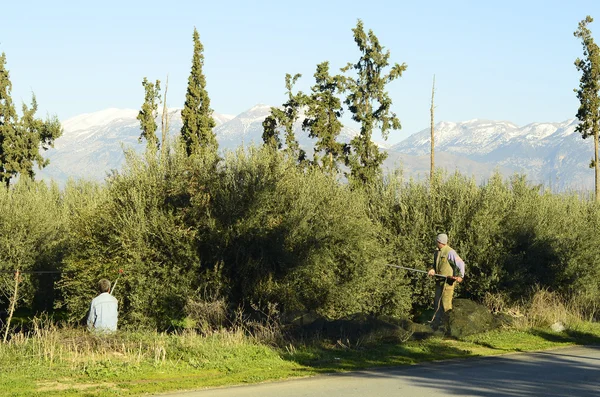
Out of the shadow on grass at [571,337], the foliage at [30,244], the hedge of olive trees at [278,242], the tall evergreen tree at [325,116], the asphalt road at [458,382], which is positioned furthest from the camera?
the tall evergreen tree at [325,116]

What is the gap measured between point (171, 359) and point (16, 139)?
131ft

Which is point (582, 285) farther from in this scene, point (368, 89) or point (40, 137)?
point (40, 137)

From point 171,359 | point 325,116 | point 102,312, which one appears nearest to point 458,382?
point 171,359

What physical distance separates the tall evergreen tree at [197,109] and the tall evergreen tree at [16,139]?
9047 mm

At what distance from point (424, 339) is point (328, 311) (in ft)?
26.5

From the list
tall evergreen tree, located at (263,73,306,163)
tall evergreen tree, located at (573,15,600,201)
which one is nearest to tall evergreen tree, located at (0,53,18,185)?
tall evergreen tree, located at (263,73,306,163)

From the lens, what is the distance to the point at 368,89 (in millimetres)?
46812

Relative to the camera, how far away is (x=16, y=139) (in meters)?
A: 49.7

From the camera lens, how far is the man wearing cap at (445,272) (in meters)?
16.8

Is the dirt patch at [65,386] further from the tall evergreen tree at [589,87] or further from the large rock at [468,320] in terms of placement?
the tall evergreen tree at [589,87]

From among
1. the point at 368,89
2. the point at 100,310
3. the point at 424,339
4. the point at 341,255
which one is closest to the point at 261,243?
the point at 341,255

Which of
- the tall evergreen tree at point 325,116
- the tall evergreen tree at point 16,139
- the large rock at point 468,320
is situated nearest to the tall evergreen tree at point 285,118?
the tall evergreen tree at point 325,116

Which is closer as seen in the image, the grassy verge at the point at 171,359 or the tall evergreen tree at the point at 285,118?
the grassy verge at the point at 171,359

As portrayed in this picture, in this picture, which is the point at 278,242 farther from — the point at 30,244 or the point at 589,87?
the point at 589,87
